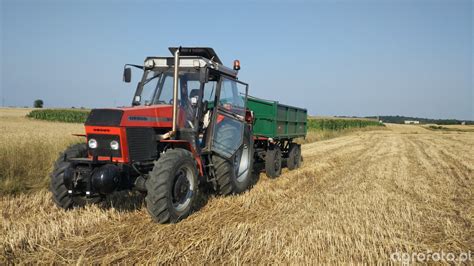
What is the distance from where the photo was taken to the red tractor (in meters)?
5.01

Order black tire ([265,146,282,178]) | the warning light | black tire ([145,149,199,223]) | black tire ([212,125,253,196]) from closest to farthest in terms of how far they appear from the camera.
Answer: black tire ([145,149,199,223]), black tire ([212,125,253,196]), the warning light, black tire ([265,146,282,178])

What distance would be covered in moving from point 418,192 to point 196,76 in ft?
17.0

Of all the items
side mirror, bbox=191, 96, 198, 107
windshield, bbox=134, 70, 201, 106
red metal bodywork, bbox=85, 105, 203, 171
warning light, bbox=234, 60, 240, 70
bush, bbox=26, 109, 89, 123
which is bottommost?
bush, bbox=26, 109, 89, 123

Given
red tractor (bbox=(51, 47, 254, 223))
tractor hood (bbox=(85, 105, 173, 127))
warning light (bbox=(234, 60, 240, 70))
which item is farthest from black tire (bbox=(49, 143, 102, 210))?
warning light (bbox=(234, 60, 240, 70))

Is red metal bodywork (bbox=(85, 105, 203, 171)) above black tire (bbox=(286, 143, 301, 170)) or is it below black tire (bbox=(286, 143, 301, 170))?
above

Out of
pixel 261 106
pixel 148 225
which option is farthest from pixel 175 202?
pixel 261 106

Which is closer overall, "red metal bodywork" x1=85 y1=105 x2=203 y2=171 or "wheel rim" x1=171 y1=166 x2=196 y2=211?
"red metal bodywork" x1=85 y1=105 x2=203 y2=171

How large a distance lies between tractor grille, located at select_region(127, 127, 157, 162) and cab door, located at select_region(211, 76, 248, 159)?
124cm

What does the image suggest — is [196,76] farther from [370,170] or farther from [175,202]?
[370,170]

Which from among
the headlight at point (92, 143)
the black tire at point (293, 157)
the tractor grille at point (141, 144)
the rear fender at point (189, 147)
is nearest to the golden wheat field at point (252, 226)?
the rear fender at point (189, 147)

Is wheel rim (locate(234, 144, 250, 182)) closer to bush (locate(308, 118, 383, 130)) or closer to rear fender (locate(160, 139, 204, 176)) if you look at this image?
rear fender (locate(160, 139, 204, 176))

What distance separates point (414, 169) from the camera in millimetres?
11695

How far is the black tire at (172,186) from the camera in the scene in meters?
4.91

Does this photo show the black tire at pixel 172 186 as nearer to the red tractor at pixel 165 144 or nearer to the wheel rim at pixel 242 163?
the red tractor at pixel 165 144
